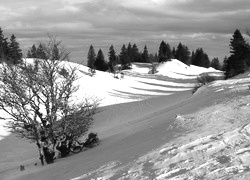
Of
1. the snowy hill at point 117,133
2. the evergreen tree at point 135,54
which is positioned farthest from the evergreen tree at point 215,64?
the snowy hill at point 117,133

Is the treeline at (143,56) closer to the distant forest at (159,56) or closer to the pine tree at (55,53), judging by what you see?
the distant forest at (159,56)

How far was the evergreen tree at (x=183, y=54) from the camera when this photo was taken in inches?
4230

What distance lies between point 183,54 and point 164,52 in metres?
8.09

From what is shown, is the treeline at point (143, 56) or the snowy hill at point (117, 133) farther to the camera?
the treeline at point (143, 56)

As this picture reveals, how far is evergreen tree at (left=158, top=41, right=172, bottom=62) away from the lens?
330 ft

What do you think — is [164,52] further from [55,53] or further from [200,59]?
[55,53]

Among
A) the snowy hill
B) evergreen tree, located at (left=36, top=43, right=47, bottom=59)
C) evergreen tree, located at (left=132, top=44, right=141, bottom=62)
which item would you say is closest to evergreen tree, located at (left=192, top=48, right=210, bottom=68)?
evergreen tree, located at (left=132, top=44, right=141, bottom=62)

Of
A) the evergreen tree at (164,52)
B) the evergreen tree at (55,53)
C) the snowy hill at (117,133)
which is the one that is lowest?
the snowy hill at (117,133)

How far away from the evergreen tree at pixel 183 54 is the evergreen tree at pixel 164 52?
588 centimetres

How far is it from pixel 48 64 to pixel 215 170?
426 inches

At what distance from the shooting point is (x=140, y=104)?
36.1 meters

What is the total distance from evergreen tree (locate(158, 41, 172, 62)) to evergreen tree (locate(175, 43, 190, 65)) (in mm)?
5883

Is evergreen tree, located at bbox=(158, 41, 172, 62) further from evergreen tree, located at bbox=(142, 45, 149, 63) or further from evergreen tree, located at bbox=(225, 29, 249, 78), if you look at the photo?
evergreen tree, located at bbox=(225, 29, 249, 78)

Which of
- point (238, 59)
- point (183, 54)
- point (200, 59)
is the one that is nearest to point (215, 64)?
point (200, 59)
